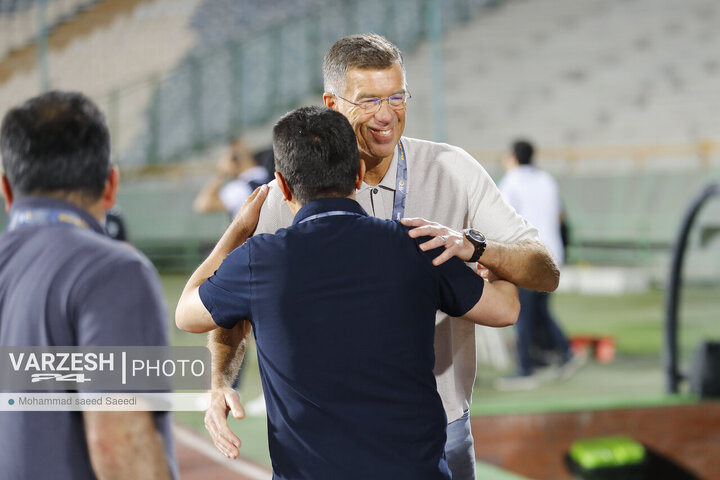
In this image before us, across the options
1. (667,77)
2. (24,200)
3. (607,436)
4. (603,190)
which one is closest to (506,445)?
(607,436)

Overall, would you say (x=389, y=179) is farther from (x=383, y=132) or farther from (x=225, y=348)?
(x=225, y=348)

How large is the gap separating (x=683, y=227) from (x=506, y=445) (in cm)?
197

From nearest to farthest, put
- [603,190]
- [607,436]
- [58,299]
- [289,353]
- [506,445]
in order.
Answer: [58,299] → [289,353] → [506,445] → [607,436] → [603,190]

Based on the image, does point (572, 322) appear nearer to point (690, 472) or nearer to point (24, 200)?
point (690, 472)

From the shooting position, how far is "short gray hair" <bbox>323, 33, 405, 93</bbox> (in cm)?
218

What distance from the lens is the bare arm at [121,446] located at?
1609 millimetres

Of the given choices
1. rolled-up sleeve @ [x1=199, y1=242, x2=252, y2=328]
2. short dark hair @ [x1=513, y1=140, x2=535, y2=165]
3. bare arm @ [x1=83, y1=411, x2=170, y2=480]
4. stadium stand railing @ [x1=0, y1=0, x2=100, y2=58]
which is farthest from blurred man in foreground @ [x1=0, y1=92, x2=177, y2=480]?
stadium stand railing @ [x1=0, y1=0, x2=100, y2=58]

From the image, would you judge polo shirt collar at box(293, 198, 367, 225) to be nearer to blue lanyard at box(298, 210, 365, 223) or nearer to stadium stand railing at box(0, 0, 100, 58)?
blue lanyard at box(298, 210, 365, 223)

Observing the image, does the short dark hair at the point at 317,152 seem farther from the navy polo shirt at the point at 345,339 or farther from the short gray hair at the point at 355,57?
the short gray hair at the point at 355,57

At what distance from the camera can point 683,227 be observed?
6195 mm

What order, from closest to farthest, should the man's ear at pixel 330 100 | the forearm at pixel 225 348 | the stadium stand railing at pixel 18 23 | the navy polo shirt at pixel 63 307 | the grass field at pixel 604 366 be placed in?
the navy polo shirt at pixel 63 307 → the forearm at pixel 225 348 → the man's ear at pixel 330 100 → the grass field at pixel 604 366 → the stadium stand railing at pixel 18 23

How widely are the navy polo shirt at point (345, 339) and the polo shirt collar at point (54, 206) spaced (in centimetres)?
31

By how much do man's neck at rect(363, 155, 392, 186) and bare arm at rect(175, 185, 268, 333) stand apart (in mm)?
245

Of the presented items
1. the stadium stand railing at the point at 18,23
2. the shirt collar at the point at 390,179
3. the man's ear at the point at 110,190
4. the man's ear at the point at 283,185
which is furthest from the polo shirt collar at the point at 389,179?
the stadium stand railing at the point at 18,23
